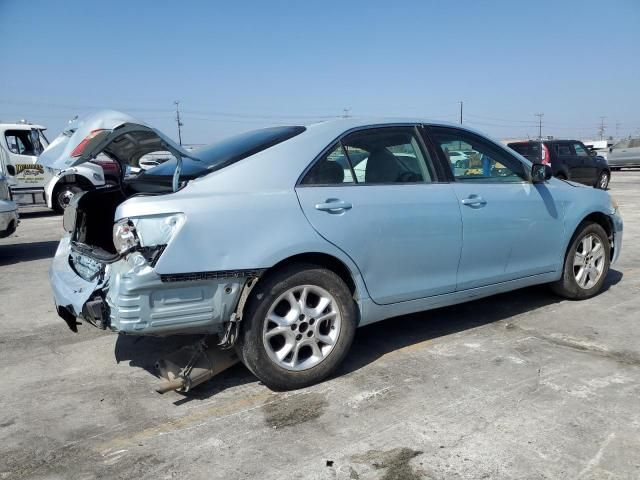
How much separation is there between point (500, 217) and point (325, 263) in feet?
5.09

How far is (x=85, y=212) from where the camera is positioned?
407 centimetres

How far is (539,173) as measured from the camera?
457 cm

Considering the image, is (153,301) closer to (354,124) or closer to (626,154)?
(354,124)

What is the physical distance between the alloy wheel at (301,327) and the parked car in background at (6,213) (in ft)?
20.3

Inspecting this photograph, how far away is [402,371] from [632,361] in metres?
1.58

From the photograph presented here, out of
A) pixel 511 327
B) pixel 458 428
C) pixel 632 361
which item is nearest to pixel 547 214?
pixel 511 327

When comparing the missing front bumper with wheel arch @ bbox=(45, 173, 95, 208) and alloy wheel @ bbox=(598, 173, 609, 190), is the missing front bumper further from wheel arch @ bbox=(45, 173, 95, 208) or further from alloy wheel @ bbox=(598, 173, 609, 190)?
alloy wheel @ bbox=(598, 173, 609, 190)

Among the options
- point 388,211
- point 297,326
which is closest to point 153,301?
point 297,326

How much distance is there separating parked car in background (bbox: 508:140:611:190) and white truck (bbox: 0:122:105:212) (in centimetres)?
1235

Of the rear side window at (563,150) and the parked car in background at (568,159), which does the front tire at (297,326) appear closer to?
the parked car in background at (568,159)

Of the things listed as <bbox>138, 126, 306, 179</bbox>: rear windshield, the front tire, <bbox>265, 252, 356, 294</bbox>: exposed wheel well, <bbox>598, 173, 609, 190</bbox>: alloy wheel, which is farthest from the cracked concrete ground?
<bbox>598, 173, 609, 190</bbox>: alloy wheel

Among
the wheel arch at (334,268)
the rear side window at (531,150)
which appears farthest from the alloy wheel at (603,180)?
the wheel arch at (334,268)

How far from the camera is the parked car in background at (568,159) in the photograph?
16.6 m

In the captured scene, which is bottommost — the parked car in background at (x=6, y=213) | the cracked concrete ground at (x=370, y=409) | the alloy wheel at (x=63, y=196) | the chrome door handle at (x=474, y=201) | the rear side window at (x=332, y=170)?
the cracked concrete ground at (x=370, y=409)
